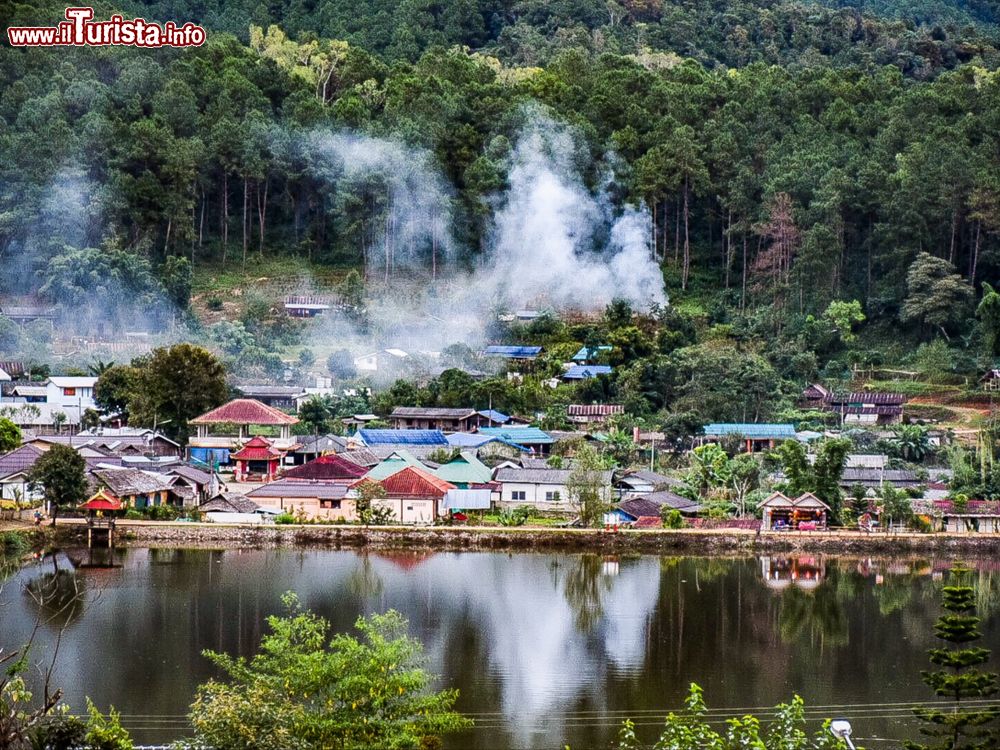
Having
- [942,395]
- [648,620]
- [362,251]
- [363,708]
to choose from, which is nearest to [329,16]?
[362,251]

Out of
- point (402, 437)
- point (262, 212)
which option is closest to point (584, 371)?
point (402, 437)

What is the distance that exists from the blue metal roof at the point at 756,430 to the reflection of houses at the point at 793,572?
759 cm

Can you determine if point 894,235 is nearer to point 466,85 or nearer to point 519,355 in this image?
point 519,355

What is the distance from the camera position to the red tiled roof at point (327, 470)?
32.4m

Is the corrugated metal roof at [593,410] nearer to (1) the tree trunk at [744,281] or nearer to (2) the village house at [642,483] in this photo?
(2) the village house at [642,483]

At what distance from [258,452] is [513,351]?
9980mm

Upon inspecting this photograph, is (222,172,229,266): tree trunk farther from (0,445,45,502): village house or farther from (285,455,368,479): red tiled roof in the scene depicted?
(0,445,45,502): village house

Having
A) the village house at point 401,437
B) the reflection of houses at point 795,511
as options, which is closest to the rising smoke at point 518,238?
the village house at point 401,437

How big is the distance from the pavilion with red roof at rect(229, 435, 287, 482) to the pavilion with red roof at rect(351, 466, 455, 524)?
3.84 metres

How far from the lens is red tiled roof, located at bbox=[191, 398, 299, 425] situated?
118ft

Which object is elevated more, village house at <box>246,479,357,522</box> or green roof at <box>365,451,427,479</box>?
green roof at <box>365,451,427,479</box>

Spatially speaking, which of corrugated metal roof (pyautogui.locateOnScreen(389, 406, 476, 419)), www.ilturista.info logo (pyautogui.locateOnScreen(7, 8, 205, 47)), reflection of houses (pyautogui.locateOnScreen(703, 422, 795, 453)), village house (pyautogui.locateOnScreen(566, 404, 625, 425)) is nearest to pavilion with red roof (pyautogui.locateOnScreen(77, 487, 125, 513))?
corrugated metal roof (pyautogui.locateOnScreen(389, 406, 476, 419))

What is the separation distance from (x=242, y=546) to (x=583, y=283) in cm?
1991

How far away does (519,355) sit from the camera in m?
42.7
